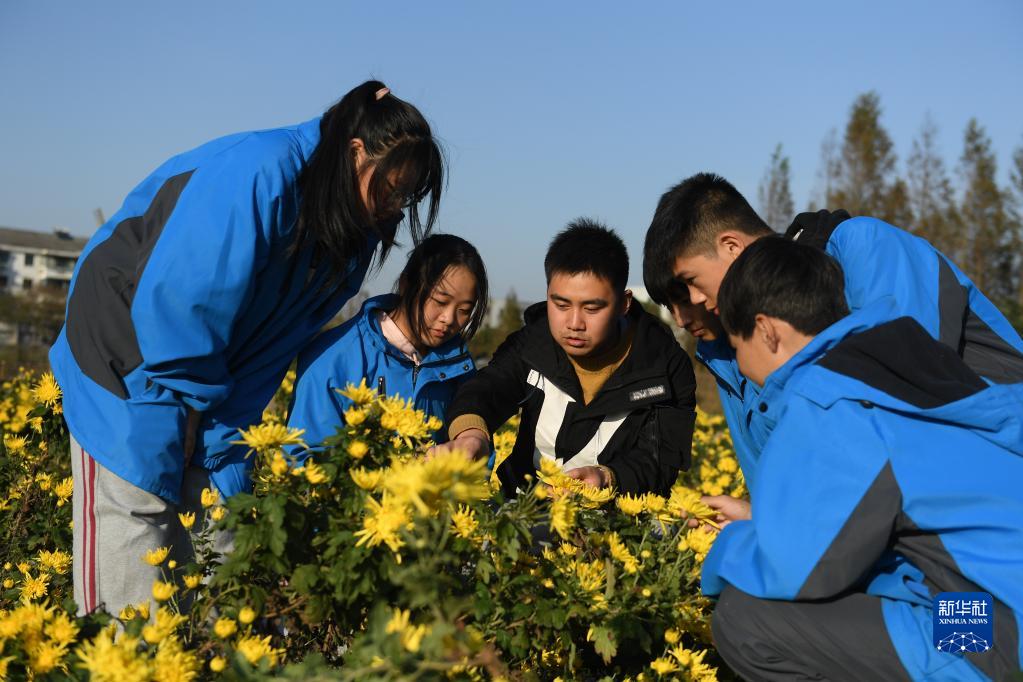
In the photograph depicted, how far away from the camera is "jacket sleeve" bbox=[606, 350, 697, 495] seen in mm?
3123

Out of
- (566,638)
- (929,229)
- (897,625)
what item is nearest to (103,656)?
(566,638)

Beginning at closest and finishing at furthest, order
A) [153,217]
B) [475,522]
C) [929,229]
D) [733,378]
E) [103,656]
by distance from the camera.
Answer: [103,656], [475,522], [153,217], [733,378], [929,229]

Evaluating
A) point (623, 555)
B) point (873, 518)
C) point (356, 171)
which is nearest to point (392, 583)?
point (623, 555)

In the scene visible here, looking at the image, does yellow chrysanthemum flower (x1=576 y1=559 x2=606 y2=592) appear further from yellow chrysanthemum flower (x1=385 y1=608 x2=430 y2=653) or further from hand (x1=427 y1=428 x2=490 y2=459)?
yellow chrysanthemum flower (x1=385 y1=608 x2=430 y2=653)

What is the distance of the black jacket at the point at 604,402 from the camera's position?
3207mm

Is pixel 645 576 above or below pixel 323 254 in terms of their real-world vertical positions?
below

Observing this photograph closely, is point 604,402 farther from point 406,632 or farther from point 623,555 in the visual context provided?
point 406,632

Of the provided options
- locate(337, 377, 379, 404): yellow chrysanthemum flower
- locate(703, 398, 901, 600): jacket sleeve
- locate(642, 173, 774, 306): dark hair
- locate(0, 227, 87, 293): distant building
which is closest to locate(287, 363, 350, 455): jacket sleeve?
locate(642, 173, 774, 306): dark hair

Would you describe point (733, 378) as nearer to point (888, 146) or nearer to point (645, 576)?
point (645, 576)

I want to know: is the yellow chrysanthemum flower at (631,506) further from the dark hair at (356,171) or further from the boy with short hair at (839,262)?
the dark hair at (356,171)

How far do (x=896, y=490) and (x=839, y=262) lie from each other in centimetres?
108

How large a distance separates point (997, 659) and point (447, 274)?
2060 millimetres

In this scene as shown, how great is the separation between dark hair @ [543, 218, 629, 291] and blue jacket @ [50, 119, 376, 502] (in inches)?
40.0

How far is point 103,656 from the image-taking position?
154cm
